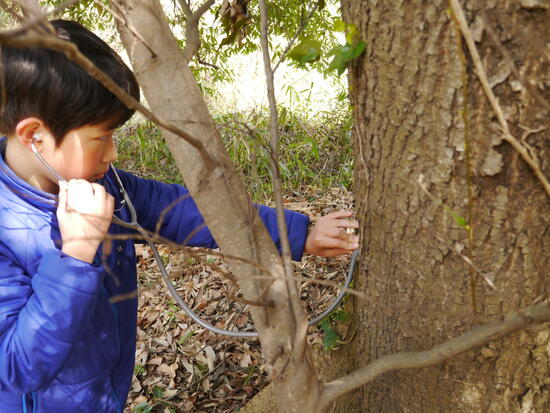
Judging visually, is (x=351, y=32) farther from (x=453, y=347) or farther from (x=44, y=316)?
(x=44, y=316)

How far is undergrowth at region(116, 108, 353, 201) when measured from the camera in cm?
351

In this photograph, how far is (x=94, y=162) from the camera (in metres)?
1.23

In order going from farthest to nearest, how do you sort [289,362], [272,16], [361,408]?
[272,16] → [361,408] → [289,362]

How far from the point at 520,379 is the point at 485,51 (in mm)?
775

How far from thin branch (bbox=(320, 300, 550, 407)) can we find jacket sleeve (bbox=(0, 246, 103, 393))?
648 millimetres

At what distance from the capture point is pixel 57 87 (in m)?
1.17

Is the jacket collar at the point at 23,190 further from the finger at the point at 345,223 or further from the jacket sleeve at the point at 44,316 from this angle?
the finger at the point at 345,223

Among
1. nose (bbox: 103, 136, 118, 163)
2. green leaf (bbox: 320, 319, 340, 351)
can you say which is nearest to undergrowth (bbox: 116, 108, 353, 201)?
green leaf (bbox: 320, 319, 340, 351)

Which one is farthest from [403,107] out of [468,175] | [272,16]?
[272,16]

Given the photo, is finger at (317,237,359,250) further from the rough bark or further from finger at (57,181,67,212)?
finger at (57,181,67,212)

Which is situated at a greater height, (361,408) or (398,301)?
(398,301)

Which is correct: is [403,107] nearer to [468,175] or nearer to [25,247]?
[468,175]

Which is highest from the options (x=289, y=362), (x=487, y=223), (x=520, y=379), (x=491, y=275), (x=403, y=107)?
(x=403, y=107)

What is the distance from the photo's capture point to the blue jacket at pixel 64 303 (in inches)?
43.3
